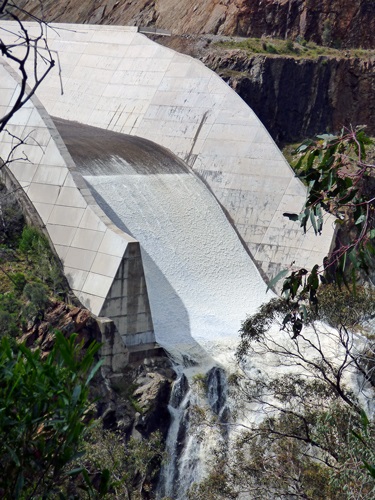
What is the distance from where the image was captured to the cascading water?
1908 cm

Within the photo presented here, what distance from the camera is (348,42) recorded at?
34688 millimetres

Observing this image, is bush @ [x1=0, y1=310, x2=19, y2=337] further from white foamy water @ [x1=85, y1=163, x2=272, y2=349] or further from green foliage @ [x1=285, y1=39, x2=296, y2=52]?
green foliage @ [x1=285, y1=39, x2=296, y2=52]

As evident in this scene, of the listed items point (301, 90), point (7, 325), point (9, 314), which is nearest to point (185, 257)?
point (9, 314)

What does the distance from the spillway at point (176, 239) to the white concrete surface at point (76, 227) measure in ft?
4.56

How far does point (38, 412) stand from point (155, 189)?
17.6m

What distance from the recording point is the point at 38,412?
7562mm

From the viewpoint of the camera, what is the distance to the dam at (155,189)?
66.9 ft

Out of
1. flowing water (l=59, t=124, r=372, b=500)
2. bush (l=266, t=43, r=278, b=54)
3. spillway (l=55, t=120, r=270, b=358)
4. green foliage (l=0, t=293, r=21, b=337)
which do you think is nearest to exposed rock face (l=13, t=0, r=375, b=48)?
bush (l=266, t=43, r=278, b=54)

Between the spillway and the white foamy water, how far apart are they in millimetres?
21

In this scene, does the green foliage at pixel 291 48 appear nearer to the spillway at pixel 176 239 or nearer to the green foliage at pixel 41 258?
the spillway at pixel 176 239

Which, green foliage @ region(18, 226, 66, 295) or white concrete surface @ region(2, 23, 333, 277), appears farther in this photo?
white concrete surface @ region(2, 23, 333, 277)

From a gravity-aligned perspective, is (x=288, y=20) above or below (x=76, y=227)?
above

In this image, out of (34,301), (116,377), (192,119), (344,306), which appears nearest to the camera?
(344,306)

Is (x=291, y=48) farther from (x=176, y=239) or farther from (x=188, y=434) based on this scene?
(x=188, y=434)
